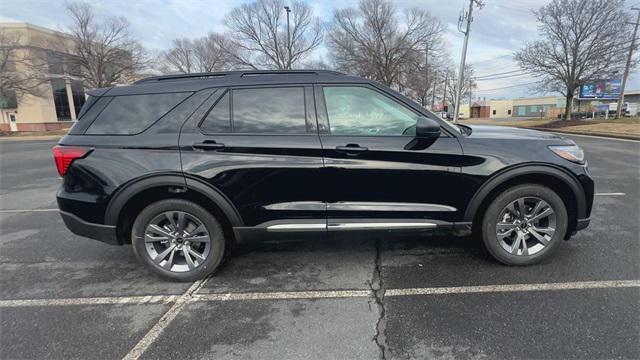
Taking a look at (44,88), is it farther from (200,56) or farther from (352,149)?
(352,149)

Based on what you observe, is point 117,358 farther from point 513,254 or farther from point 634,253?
point 634,253

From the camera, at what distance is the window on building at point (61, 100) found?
41.2 metres

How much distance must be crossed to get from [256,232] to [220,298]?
0.63 meters

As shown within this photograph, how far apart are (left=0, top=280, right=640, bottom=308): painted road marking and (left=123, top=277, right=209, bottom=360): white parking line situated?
0.02 meters

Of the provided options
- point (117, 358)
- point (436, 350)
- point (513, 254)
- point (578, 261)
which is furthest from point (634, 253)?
point (117, 358)

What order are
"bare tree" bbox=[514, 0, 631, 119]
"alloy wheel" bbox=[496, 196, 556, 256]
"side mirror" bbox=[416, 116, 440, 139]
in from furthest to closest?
"bare tree" bbox=[514, 0, 631, 119], "alloy wheel" bbox=[496, 196, 556, 256], "side mirror" bbox=[416, 116, 440, 139]

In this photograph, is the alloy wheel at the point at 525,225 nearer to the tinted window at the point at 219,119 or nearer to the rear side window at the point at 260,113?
the rear side window at the point at 260,113

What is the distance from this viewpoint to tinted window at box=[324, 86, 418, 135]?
3.24m

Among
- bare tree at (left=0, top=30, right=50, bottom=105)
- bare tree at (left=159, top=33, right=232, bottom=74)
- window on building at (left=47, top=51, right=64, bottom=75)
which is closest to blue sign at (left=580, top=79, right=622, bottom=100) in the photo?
bare tree at (left=159, top=33, right=232, bottom=74)

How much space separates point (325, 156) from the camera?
10.3 feet

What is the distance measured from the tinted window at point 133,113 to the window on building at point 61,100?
4728 cm

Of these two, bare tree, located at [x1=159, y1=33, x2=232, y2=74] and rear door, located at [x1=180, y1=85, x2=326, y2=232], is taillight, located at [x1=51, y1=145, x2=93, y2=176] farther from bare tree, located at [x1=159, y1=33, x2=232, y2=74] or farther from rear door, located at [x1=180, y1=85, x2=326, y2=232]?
bare tree, located at [x1=159, y1=33, x2=232, y2=74]

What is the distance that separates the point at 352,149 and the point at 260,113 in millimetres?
887

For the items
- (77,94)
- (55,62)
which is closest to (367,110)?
(55,62)
